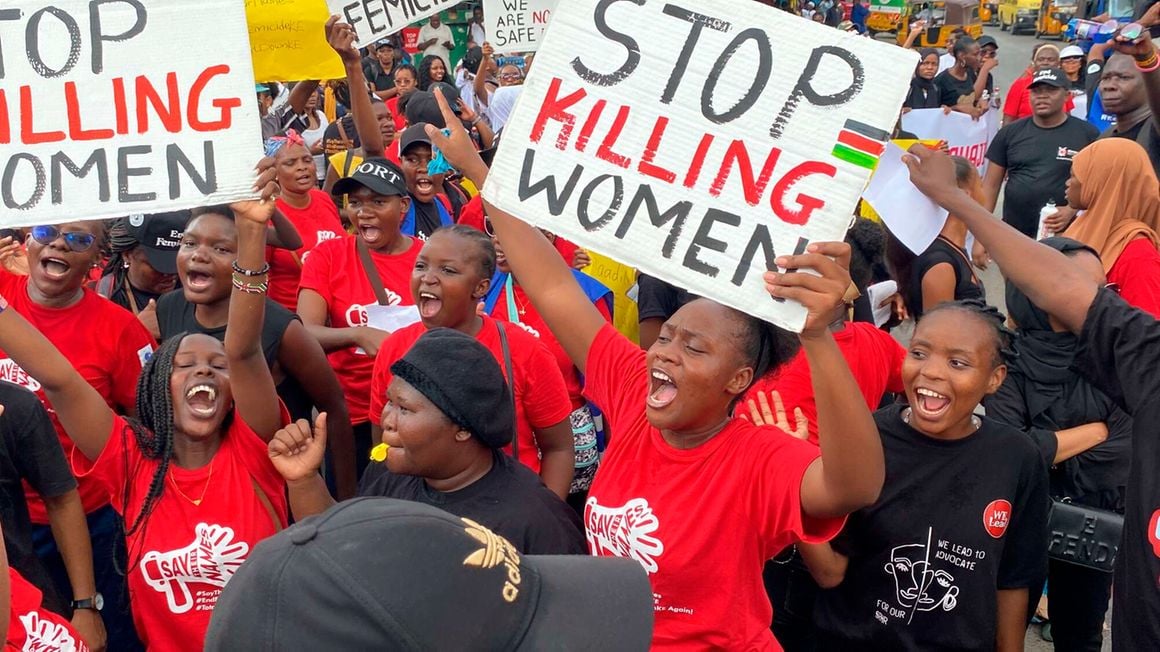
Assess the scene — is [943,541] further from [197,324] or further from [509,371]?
[197,324]

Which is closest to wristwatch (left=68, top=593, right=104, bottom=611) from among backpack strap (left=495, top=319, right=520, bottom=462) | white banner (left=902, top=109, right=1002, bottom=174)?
backpack strap (left=495, top=319, right=520, bottom=462)

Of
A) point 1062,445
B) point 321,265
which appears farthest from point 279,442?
point 1062,445

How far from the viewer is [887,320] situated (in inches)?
192

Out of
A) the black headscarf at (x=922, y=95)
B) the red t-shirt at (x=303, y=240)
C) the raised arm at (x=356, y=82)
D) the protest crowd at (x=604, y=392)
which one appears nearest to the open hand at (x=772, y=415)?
the protest crowd at (x=604, y=392)

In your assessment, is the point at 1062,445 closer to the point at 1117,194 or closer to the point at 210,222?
the point at 1117,194

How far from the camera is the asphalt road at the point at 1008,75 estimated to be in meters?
4.41

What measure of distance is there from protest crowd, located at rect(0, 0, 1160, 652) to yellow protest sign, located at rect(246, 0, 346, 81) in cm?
201

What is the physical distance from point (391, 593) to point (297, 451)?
1660 mm

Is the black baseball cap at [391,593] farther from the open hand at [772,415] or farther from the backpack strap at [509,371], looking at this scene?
the backpack strap at [509,371]

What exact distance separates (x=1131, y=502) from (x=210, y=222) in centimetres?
306

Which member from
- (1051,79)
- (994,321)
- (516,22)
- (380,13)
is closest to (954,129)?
(1051,79)

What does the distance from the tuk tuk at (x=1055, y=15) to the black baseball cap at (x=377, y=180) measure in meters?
27.5

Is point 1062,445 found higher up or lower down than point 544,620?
A: lower down

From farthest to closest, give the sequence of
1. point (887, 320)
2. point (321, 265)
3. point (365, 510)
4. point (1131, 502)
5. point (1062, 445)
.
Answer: point (887, 320), point (321, 265), point (1062, 445), point (1131, 502), point (365, 510)
